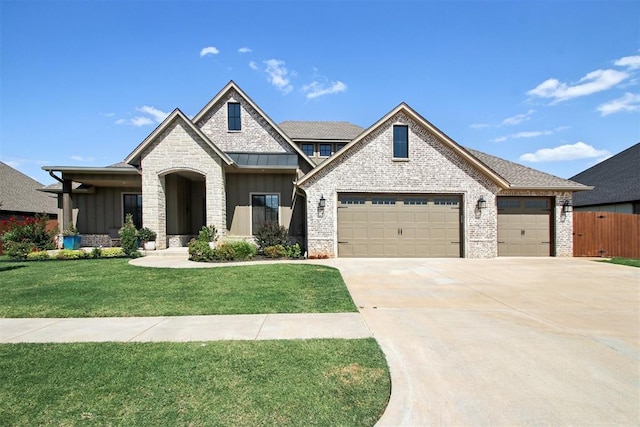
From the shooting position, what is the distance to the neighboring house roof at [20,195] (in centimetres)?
2450

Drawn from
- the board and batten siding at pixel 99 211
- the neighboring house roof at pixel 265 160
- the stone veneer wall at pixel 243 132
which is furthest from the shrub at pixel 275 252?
the board and batten siding at pixel 99 211

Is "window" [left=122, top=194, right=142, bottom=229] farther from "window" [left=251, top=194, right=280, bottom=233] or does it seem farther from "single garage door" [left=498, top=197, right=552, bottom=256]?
"single garage door" [left=498, top=197, right=552, bottom=256]

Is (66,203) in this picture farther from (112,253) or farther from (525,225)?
(525,225)

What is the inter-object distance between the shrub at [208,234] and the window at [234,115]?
20.8 ft

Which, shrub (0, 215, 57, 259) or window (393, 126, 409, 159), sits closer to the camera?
shrub (0, 215, 57, 259)

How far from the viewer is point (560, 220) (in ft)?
47.9

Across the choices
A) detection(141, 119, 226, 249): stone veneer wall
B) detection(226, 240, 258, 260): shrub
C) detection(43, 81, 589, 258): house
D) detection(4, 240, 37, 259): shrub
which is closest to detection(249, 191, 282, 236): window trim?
detection(43, 81, 589, 258): house

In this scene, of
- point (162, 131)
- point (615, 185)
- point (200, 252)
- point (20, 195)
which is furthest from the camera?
point (20, 195)

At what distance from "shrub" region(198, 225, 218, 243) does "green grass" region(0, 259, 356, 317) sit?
3268mm

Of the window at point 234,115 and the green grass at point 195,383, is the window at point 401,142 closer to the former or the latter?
the window at point 234,115

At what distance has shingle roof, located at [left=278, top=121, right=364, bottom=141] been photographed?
74.3 ft

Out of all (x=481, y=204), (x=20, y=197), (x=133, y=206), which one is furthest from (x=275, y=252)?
(x=20, y=197)

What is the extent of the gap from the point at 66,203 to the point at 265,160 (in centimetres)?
1022

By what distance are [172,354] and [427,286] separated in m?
6.46
